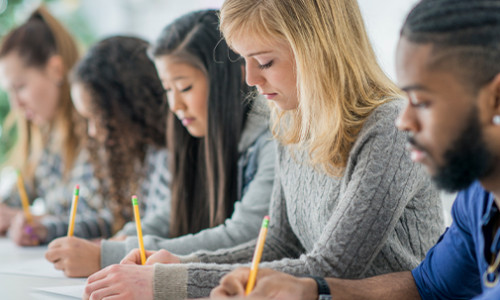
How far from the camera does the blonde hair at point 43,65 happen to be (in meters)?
1.96

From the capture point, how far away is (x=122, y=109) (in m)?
1.72

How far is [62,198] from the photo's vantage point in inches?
75.2

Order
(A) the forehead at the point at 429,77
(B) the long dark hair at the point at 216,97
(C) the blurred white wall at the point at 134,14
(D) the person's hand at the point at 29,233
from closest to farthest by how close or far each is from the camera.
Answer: (A) the forehead at the point at 429,77 → (B) the long dark hair at the point at 216,97 → (D) the person's hand at the point at 29,233 → (C) the blurred white wall at the point at 134,14

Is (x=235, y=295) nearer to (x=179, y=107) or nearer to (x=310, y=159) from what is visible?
(x=310, y=159)

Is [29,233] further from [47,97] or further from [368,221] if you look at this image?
[368,221]

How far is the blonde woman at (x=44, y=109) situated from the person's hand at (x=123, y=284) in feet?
3.45

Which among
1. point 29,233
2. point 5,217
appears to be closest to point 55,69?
point 5,217

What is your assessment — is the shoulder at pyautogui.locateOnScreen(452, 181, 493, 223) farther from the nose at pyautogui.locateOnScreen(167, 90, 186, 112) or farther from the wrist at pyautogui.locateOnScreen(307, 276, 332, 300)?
the nose at pyautogui.locateOnScreen(167, 90, 186, 112)

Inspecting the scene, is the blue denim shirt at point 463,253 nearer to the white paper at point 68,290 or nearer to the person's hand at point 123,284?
the person's hand at point 123,284

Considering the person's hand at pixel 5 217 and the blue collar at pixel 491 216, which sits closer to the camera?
the blue collar at pixel 491 216

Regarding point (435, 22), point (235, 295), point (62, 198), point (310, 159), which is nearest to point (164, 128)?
point (62, 198)

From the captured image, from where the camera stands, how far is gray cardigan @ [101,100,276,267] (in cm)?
116

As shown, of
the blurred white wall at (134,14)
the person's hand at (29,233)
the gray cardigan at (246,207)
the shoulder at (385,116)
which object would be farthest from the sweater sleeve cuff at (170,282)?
the blurred white wall at (134,14)

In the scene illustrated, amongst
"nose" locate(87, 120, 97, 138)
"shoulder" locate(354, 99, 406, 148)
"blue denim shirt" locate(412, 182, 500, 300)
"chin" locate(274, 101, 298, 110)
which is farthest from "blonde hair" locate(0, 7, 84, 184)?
"blue denim shirt" locate(412, 182, 500, 300)
